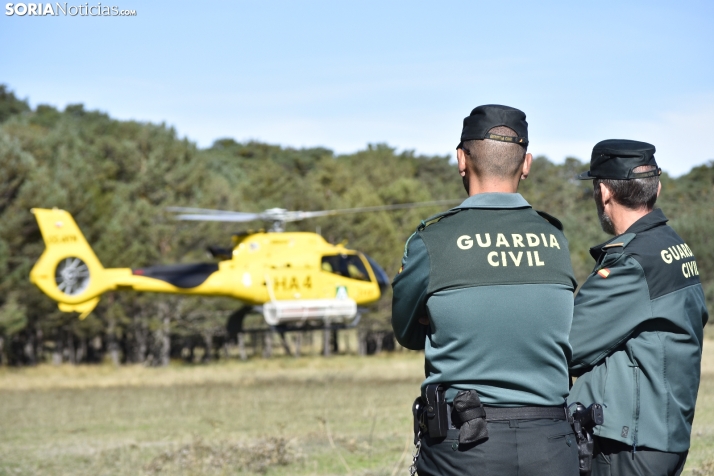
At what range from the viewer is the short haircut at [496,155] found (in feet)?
9.32

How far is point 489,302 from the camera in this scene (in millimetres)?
2701

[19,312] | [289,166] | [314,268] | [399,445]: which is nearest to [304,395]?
[314,268]

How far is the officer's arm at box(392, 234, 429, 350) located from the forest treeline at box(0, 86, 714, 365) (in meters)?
35.7

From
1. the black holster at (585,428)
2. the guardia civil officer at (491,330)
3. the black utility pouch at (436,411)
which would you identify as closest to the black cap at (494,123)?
the guardia civil officer at (491,330)

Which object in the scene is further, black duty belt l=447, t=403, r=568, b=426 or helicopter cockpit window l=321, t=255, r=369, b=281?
helicopter cockpit window l=321, t=255, r=369, b=281

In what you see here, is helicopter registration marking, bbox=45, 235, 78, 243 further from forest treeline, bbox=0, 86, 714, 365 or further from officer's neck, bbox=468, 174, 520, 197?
officer's neck, bbox=468, 174, 520, 197

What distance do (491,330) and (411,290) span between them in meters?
0.29

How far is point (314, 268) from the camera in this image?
1956cm

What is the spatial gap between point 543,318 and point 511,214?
0.36 metres

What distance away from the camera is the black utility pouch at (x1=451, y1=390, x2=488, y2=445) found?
2643mm

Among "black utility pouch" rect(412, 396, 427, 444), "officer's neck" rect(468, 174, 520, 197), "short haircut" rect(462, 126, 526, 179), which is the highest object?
"short haircut" rect(462, 126, 526, 179)

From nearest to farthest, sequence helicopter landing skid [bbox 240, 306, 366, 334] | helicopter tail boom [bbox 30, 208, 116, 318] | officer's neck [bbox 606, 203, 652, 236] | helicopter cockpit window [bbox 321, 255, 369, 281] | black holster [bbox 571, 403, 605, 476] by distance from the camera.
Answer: black holster [bbox 571, 403, 605, 476]
officer's neck [bbox 606, 203, 652, 236]
helicopter tail boom [bbox 30, 208, 116, 318]
helicopter landing skid [bbox 240, 306, 366, 334]
helicopter cockpit window [bbox 321, 255, 369, 281]

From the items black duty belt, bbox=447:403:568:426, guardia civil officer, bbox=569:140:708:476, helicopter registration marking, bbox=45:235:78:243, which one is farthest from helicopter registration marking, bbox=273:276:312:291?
black duty belt, bbox=447:403:568:426

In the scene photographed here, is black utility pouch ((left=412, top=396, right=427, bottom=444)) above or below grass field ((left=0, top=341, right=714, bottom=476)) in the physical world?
above
